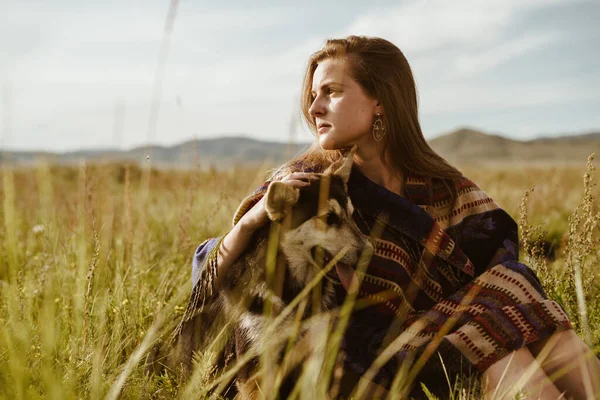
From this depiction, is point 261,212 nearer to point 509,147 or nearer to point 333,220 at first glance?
point 333,220

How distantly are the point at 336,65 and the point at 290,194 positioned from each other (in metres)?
1.16

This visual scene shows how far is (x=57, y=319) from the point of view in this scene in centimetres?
313

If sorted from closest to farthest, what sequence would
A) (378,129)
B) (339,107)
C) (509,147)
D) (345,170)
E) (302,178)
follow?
(302,178)
(345,170)
(339,107)
(378,129)
(509,147)

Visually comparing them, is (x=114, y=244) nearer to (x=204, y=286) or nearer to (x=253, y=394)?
(x=204, y=286)

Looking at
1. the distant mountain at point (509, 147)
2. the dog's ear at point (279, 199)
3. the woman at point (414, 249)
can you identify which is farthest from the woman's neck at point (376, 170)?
the distant mountain at point (509, 147)

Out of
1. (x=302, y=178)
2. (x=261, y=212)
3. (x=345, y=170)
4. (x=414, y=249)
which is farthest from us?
(x=414, y=249)

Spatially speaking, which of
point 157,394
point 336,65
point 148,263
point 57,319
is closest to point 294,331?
point 157,394

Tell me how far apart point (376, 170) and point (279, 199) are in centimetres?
116

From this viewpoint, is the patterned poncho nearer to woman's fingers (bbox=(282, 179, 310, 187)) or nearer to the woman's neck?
the woman's neck

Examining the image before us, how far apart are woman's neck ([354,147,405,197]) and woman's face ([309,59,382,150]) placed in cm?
15

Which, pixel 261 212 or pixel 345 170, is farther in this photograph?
pixel 345 170

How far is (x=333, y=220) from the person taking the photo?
2.89 m

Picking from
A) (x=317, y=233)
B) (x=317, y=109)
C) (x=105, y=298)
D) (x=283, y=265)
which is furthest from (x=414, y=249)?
(x=105, y=298)

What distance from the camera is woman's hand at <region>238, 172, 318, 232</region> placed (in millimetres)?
2811
